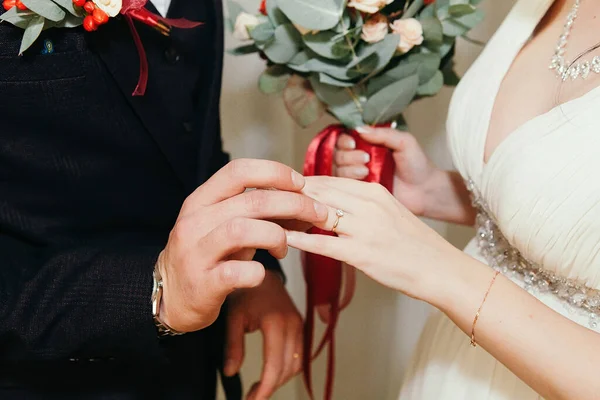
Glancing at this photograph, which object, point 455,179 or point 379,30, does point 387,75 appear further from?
point 455,179

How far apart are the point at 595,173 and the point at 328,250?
0.29 meters

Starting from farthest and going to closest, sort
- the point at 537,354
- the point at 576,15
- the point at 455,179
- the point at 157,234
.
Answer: the point at 455,179 → the point at 157,234 → the point at 576,15 → the point at 537,354

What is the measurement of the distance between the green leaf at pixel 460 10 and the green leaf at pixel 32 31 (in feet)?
1.75

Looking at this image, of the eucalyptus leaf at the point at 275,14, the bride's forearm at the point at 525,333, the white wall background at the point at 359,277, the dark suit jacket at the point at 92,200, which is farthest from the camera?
the white wall background at the point at 359,277

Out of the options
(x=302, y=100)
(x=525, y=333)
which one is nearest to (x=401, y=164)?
(x=302, y=100)

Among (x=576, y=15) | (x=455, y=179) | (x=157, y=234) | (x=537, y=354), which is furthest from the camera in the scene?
(x=455, y=179)

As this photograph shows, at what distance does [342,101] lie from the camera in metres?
0.86

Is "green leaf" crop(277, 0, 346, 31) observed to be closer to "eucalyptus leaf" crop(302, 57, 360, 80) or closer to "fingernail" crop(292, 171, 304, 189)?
"eucalyptus leaf" crop(302, 57, 360, 80)

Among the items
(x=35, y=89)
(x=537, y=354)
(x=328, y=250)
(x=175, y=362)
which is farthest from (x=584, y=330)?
(x=35, y=89)

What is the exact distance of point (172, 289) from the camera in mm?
649

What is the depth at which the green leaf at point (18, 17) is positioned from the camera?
64 cm

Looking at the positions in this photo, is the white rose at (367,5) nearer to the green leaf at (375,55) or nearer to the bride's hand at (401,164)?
the green leaf at (375,55)

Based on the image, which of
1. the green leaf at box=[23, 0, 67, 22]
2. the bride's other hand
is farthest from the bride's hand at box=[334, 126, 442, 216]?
the green leaf at box=[23, 0, 67, 22]

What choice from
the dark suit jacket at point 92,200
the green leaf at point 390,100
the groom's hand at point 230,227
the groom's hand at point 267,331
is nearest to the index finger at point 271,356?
the groom's hand at point 267,331
